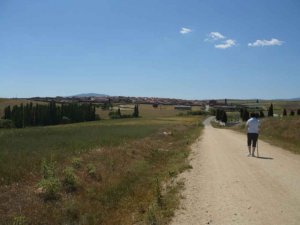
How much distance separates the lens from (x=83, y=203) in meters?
11.5

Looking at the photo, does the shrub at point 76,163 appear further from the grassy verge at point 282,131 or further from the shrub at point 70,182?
the grassy verge at point 282,131

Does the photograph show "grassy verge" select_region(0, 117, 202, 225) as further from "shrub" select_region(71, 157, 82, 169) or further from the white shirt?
the white shirt

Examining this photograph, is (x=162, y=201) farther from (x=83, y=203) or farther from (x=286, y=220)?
(x=286, y=220)

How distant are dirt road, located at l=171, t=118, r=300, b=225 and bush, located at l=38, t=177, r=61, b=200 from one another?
138 inches

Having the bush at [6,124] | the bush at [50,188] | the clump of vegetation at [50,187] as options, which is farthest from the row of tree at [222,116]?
the bush at [50,188]

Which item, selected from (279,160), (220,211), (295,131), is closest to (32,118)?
(295,131)

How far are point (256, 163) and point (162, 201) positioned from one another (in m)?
7.35

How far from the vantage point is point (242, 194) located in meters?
11.2

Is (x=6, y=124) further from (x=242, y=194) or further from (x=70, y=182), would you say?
(x=242, y=194)

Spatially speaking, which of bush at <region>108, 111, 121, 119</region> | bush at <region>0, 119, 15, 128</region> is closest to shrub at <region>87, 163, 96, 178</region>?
bush at <region>0, 119, 15, 128</region>

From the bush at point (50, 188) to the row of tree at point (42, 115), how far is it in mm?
98187

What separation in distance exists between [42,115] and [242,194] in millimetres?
107794

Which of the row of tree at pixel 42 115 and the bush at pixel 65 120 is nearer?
the row of tree at pixel 42 115

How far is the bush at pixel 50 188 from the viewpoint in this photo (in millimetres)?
11302
